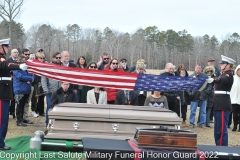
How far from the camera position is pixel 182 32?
167ft

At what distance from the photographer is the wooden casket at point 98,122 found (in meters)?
5.14

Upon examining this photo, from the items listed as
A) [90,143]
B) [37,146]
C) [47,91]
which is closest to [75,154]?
[37,146]

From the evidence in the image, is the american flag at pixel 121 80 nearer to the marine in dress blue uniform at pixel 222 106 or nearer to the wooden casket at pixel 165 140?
the marine in dress blue uniform at pixel 222 106

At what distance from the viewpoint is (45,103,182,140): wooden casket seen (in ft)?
16.9

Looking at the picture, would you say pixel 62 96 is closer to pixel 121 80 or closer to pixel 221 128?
pixel 121 80

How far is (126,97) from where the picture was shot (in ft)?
25.1

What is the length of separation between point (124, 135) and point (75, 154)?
103 centimetres

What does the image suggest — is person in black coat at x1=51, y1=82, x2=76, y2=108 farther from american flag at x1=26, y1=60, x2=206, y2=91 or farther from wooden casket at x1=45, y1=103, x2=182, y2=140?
wooden casket at x1=45, y1=103, x2=182, y2=140

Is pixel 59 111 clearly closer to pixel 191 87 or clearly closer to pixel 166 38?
pixel 191 87

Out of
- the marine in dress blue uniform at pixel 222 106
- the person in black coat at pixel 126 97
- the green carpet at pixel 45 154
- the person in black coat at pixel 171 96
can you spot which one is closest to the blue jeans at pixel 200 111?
the person in black coat at pixel 171 96

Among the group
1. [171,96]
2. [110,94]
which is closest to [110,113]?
[110,94]

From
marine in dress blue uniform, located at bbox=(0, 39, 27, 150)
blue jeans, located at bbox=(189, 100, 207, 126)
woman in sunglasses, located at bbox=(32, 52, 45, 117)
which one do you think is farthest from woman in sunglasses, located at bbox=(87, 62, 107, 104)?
blue jeans, located at bbox=(189, 100, 207, 126)

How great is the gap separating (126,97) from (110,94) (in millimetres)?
406

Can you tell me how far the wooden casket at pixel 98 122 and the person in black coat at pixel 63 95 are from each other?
1.45 m
